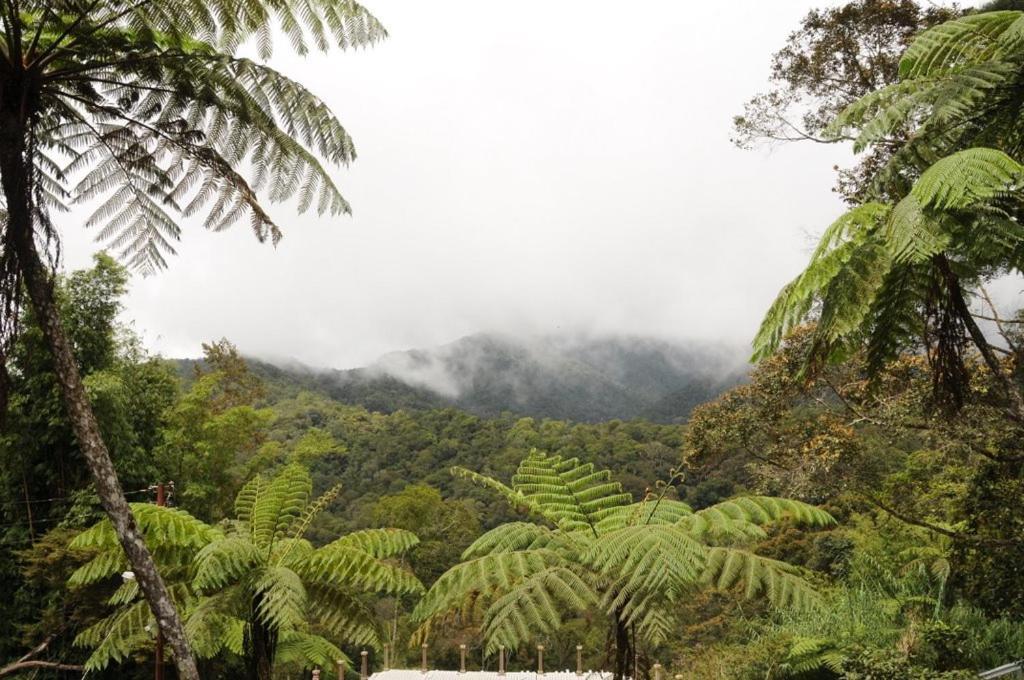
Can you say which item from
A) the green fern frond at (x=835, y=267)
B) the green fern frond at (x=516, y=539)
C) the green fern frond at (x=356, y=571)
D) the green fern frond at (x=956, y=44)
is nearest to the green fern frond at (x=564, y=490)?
the green fern frond at (x=516, y=539)

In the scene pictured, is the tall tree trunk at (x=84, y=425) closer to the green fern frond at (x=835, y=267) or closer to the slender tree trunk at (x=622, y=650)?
the slender tree trunk at (x=622, y=650)

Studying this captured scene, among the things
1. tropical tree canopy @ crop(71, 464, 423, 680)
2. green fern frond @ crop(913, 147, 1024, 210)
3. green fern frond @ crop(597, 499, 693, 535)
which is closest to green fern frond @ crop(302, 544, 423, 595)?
tropical tree canopy @ crop(71, 464, 423, 680)

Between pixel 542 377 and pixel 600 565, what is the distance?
104 m

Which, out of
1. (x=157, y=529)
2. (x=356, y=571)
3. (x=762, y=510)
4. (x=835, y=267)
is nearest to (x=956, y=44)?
(x=835, y=267)

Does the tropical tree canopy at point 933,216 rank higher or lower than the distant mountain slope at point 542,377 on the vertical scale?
lower

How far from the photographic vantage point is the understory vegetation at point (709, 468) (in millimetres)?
3170

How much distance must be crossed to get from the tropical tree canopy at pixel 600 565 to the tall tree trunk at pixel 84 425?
1.55 m

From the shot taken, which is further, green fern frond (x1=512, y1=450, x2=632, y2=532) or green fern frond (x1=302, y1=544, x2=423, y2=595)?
green fern frond (x1=302, y1=544, x2=423, y2=595)

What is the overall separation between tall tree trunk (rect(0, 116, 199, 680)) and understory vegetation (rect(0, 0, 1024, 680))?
2 cm

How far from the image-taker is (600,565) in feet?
11.1

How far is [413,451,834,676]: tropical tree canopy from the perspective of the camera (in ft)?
9.71

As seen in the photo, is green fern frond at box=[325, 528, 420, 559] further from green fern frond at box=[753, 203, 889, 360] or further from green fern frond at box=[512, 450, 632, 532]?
green fern frond at box=[753, 203, 889, 360]

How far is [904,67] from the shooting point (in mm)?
3711

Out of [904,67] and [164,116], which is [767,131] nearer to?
[904,67]
